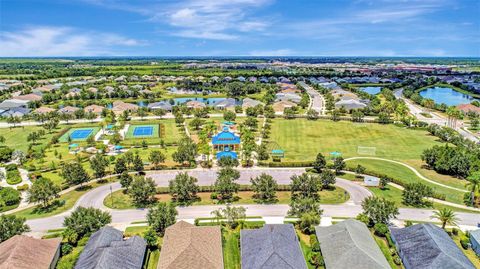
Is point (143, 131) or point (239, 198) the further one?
point (143, 131)

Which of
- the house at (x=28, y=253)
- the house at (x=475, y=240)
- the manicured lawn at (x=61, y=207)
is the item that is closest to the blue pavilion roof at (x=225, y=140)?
the manicured lawn at (x=61, y=207)

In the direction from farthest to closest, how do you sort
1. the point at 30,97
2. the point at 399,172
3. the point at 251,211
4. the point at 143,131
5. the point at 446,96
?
the point at 446,96
the point at 30,97
the point at 143,131
the point at 399,172
the point at 251,211

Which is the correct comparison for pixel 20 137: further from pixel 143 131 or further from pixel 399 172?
pixel 399 172

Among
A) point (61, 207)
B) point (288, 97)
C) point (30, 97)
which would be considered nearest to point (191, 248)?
point (61, 207)

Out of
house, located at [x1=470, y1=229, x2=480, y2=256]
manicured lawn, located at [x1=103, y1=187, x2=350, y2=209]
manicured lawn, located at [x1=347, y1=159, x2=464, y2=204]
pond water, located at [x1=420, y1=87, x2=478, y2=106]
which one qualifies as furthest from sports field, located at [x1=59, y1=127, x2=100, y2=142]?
pond water, located at [x1=420, y1=87, x2=478, y2=106]

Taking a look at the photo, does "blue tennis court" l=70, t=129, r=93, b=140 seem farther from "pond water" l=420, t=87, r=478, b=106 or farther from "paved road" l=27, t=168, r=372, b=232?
"pond water" l=420, t=87, r=478, b=106

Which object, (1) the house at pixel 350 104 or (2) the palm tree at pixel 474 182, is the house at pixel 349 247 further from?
(1) the house at pixel 350 104

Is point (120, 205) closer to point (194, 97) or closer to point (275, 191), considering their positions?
point (275, 191)
